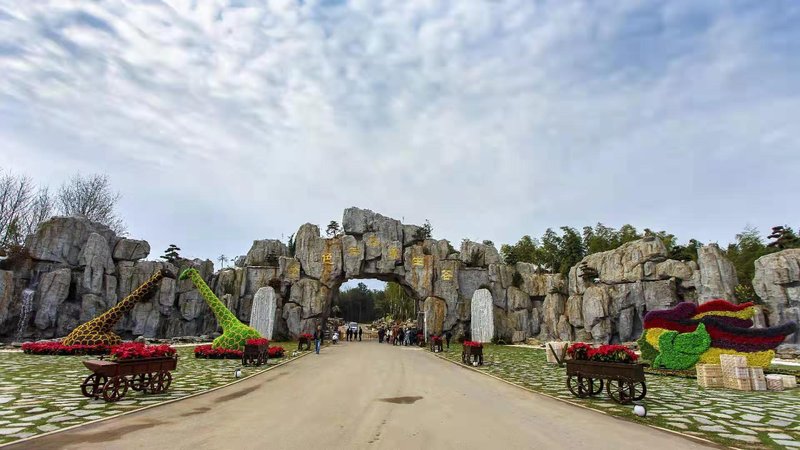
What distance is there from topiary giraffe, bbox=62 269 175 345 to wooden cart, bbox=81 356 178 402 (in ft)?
31.6

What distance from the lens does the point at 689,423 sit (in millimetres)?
6379

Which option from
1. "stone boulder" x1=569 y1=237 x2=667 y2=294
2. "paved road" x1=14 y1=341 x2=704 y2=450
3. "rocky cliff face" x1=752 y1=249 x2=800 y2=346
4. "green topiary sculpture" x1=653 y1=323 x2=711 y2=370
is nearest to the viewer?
"paved road" x1=14 y1=341 x2=704 y2=450

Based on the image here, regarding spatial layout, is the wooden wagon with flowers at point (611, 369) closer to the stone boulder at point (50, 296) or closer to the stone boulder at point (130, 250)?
the stone boulder at point (50, 296)

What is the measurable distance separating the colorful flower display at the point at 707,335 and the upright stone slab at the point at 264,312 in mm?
24654

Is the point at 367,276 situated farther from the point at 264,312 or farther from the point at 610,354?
the point at 610,354

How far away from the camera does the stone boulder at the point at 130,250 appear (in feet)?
100

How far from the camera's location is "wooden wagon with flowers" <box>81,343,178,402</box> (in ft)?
24.6

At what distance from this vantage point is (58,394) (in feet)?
26.5

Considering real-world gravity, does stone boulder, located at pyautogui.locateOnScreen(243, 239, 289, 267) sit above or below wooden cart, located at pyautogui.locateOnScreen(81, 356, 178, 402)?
above

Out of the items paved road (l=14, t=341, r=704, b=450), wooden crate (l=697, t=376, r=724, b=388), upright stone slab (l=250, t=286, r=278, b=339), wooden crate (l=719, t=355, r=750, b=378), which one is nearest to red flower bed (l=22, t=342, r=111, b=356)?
paved road (l=14, t=341, r=704, b=450)

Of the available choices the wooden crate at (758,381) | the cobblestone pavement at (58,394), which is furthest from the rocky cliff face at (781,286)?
the cobblestone pavement at (58,394)

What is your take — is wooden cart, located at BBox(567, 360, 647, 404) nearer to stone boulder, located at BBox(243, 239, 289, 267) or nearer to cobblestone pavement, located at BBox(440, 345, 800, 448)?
cobblestone pavement, located at BBox(440, 345, 800, 448)

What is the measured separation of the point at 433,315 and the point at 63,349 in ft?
78.3

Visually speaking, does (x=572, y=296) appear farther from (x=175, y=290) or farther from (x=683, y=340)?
(x=175, y=290)
